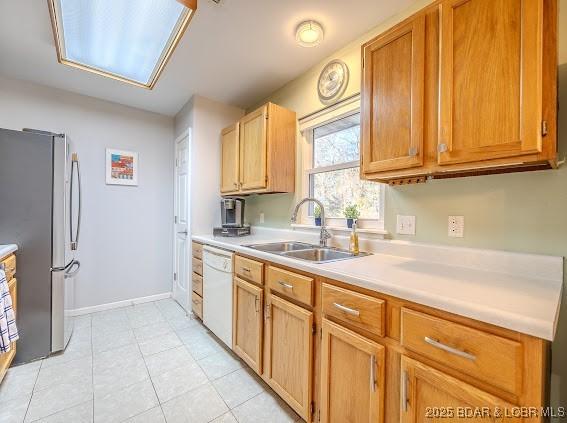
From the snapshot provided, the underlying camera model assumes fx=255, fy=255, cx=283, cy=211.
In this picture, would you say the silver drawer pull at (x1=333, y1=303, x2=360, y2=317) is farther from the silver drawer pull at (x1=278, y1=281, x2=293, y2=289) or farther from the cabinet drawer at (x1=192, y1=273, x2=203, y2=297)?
the cabinet drawer at (x1=192, y1=273, x2=203, y2=297)

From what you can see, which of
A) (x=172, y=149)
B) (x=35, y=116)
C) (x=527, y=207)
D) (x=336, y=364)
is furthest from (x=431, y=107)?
(x=35, y=116)

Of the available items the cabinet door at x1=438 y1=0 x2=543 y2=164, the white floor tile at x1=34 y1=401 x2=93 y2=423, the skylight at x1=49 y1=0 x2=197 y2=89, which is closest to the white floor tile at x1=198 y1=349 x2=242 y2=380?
the white floor tile at x1=34 y1=401 x2=93 y2=423

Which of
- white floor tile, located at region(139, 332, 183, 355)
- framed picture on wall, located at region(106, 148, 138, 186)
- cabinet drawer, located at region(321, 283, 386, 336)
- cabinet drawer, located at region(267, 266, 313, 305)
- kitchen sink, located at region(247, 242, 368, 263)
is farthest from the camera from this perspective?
framed picture on wall, located at region(106, 148, 138, 186)

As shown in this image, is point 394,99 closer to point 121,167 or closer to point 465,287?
point 465,287

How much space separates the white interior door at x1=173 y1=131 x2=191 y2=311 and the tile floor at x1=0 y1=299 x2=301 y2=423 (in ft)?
2.12

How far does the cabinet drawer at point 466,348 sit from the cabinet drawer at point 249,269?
35.6 inches

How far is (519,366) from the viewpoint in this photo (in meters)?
0.67

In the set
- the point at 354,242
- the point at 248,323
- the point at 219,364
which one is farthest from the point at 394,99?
the point at 219,364

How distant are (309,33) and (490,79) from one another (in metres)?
1.19

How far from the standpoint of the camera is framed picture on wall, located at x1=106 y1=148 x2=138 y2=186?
291 cm

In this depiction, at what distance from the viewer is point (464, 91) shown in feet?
3.34

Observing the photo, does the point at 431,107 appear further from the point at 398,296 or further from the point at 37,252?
→ the point at 37,252

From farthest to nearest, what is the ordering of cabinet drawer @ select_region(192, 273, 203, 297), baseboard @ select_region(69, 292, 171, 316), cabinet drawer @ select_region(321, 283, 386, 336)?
1. baseboard @ select_region(69, 292, 171, 316)
2. cabinet drawer @ select_region(192, 273, 203, 297)
3. cabinet drawer @ select_region(321, 283, 386, 336)

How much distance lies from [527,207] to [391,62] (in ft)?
2.99
